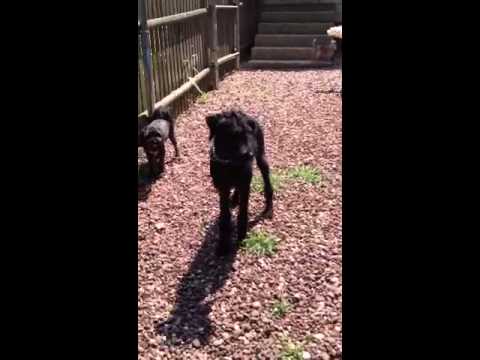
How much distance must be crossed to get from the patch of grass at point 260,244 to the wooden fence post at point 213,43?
666 cm

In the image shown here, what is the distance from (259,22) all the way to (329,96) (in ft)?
22.3

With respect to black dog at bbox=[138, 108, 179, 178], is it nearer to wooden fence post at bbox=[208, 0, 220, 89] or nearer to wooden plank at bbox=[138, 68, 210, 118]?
wooden plank at bbox=[138, 68, 210, 118]

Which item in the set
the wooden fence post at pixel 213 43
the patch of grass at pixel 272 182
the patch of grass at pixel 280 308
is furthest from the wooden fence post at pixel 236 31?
the patch of grass at pixel 280 308

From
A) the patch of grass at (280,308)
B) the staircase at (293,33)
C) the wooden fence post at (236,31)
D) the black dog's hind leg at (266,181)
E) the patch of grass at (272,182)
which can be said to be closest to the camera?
the patch of grass at (280,308)

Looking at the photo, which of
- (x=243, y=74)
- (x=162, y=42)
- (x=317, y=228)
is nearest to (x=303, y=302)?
(x=317, y=228)

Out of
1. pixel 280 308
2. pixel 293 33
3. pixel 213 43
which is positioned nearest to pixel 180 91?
pixel 213 43

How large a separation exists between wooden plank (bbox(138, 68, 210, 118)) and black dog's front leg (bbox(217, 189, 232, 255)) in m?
3.04

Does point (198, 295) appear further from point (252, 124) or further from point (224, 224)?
point (252, 124)

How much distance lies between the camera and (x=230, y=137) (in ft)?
12.1

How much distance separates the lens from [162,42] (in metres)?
7.48

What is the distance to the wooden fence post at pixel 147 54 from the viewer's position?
20.8 feet

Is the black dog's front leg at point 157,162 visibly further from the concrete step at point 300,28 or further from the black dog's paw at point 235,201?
the concrete step at point 300,28

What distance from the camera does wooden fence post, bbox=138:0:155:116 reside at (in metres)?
6.34
